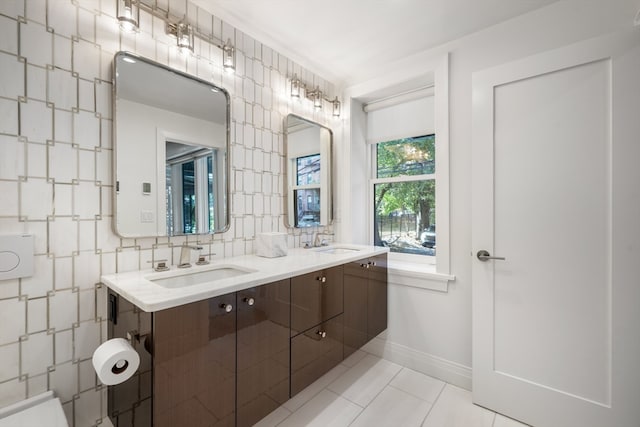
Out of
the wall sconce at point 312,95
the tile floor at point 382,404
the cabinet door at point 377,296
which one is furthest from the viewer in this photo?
the wall sconce at point 312,95

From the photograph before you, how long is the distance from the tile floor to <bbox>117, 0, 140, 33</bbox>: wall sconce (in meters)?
2.29

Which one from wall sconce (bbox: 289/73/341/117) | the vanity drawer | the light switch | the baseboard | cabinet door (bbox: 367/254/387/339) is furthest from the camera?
wall sconce (bbox: 289/73/341/117)

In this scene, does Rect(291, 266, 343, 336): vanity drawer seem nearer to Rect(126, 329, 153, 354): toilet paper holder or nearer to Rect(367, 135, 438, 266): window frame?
Rect(126, 329, 153, 354): toilet paper holder

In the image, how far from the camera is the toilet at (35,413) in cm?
101

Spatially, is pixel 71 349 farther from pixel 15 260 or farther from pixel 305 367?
pixel 305 367

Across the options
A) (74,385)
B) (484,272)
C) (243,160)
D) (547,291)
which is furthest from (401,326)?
(74,385)

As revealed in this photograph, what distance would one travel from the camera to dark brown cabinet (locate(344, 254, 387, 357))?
6.28ft

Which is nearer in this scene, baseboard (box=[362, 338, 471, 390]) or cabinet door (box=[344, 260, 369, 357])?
cabinet door (box=[344, 260, 369, 357])

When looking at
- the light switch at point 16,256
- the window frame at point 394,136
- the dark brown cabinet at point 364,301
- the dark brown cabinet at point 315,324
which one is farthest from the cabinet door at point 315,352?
the light switch at point 16,256

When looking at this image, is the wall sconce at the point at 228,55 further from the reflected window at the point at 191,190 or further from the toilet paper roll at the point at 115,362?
the toilet paper roll at the point at 115,362

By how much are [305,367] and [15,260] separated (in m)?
1.41

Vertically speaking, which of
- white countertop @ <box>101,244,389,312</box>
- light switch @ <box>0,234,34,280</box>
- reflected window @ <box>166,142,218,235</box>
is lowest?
white countertop @ <box>101,244,389,312</box>

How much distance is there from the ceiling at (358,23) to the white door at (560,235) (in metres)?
0.40

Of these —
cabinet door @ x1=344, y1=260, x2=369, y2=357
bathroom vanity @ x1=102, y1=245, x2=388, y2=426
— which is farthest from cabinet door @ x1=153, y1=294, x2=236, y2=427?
cabinet door @ x1=344, y1=260, x2=369, y2=357
